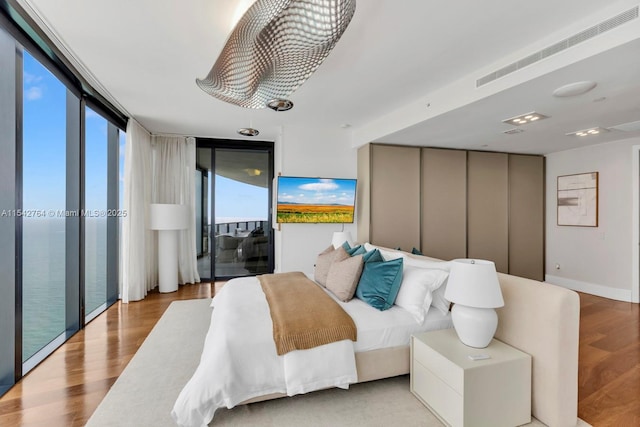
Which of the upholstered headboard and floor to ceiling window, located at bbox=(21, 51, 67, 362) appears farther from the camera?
floor to ceiling window, located at bbox=(21, 51, 67, 362)

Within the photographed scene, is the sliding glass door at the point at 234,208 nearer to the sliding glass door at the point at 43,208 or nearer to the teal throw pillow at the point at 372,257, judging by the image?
the sliding glass door at the point at 43,208

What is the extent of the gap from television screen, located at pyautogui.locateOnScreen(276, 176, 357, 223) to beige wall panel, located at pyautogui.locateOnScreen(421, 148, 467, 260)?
1.31m

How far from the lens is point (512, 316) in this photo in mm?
2035

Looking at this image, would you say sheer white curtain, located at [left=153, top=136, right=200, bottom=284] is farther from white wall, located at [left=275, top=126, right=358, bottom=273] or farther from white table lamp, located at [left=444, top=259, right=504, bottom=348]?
white table lamp, located at [left=444, top=259, right=504, bottom=348]

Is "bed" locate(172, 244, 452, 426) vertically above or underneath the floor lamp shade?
underneath

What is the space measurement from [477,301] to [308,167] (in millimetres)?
3390

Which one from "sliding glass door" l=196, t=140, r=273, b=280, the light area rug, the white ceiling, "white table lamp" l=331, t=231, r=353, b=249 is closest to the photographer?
the light area rug

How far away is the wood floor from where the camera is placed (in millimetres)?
1933

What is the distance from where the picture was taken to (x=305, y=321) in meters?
2.05

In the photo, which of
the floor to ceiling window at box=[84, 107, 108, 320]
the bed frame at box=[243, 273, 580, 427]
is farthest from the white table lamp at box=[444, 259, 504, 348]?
the floor to ceiling window at box=[84, 107, 108, 320]

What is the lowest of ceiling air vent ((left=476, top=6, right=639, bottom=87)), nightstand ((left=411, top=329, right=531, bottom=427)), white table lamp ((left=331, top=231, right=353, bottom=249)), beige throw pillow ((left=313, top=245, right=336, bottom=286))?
nightstand ((left=411, top=329, right=531, bottom=427))

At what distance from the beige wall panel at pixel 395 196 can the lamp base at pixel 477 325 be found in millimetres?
2811

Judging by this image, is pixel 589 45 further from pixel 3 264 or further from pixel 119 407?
pixel 3 264

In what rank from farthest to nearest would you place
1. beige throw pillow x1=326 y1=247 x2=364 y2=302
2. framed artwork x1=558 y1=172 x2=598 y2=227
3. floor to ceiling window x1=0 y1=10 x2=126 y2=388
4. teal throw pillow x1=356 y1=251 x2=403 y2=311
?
framed artwork x1=558 y1=172 x2=598 y2=227, beige throw pillow x1=326 y1=247 x2=364 y2=302, teal throw pillow x1=356 y1=251 x2=403 y2=311, floor to ceiling window x1=0 y1=10 x2=126 y2=388
